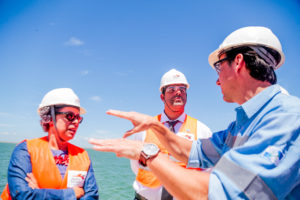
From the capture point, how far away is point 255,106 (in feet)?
5.94

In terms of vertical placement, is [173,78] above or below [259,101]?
above

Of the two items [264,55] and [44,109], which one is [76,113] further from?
[264,55]

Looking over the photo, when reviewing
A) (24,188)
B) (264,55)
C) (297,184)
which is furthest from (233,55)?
(24,188)

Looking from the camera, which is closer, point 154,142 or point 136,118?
point 136,118

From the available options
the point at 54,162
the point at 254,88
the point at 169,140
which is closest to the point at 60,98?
the point at 54,162

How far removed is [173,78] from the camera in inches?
199

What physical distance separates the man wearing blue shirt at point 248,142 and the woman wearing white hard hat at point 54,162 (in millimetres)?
1802

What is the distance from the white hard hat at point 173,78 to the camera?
5020mm

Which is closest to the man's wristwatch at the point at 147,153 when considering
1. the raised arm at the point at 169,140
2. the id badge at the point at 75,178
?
the raised arm at the point at 169,140

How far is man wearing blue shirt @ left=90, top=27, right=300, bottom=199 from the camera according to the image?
1310mm

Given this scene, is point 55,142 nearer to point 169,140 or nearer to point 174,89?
point 169,140

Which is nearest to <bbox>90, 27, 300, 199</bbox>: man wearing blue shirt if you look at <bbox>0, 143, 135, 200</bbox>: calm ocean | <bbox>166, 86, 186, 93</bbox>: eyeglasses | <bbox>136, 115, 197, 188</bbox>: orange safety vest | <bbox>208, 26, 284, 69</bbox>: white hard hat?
<bbox>208, 26, 284, 69</bbox>: white hard hat

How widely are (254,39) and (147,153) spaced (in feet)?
5.32

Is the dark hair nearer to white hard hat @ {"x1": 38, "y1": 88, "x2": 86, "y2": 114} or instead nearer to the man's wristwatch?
the man's wristwatch
